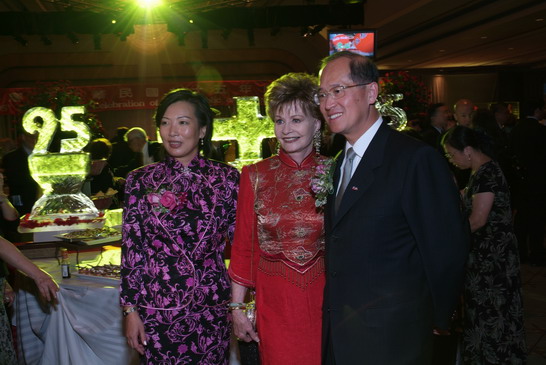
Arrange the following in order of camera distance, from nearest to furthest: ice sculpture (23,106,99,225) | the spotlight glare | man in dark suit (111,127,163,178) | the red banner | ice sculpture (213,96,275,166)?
ice sculpture (213,96,275,166) → ice sculpture (23,106,99,225) → man in dark suit (111,127,163,178) → the spotlight glare → the red banner

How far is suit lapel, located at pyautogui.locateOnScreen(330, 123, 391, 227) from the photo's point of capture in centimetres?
169

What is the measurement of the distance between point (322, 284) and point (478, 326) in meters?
1.71

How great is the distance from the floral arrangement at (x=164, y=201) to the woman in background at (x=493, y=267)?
6.05ft

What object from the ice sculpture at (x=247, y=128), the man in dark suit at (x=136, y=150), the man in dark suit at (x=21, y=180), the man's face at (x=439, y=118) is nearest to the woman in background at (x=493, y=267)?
the ice sculpture at (x=247, y=128)

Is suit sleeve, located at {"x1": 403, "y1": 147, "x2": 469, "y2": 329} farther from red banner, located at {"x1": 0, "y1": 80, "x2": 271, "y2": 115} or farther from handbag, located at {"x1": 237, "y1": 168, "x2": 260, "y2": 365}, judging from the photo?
red banner, located at {"x1": 0, "y1": 80, "x2": 271, "y2": 115}

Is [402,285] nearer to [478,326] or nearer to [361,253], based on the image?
[361,253]

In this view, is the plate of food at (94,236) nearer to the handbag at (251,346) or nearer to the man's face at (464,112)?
the handbag at (251,346)

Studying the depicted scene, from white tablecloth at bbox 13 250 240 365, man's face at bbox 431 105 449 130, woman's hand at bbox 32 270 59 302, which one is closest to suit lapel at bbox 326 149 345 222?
white tablecloth at bbox 13 250 240 365

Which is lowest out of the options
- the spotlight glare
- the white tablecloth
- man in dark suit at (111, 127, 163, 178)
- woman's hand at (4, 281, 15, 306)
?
the white tablecloth

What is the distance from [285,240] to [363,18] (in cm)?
780

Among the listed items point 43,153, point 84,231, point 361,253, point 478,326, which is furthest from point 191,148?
point 478,326

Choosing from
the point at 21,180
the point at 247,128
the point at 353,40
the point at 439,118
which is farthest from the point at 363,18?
the point at 247,128

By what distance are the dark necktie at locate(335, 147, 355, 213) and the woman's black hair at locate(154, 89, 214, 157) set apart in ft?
2.31

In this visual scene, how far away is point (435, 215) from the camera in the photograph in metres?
1.62
